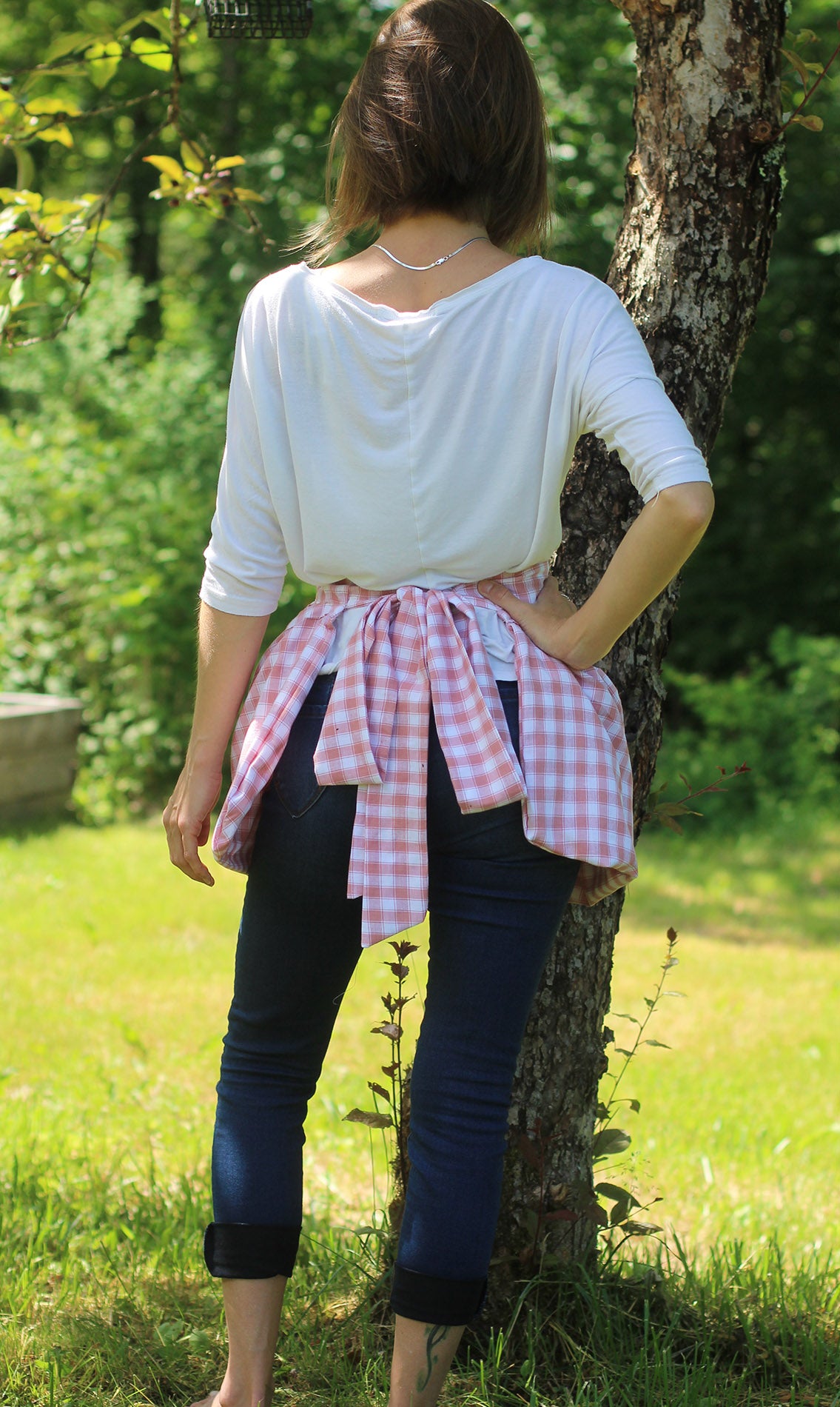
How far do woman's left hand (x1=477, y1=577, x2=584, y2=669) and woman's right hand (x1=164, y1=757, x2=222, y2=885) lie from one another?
0.41 meters

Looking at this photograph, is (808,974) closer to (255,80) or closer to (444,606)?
(444,606)

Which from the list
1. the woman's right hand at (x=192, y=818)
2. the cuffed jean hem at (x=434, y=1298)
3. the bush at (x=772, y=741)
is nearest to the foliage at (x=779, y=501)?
the bush at (x=772, y=741)

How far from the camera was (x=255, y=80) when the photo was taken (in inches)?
415

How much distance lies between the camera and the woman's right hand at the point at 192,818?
1.62 metres

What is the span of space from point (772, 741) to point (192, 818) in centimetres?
690

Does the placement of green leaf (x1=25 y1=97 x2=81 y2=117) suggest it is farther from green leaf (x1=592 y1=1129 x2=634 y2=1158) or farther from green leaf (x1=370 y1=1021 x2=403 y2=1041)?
green leaf (x1=592 y1=1129 x2=634 y2=1158)

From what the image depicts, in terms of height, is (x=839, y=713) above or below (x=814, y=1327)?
below

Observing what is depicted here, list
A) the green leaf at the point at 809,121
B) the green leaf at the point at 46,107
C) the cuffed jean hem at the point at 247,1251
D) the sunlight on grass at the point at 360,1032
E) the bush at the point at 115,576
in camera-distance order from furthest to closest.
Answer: the bush at the point at 115,576 → the sunlight on grass at the point at 360,1032 → the green leaf at the point at 46,107 → the green leaf at the point at 809,121 → the cuffed jean hem at the point at 247,1251

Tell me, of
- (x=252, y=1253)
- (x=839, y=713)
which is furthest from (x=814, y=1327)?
(x=839, y=713)

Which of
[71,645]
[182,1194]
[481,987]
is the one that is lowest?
[71,645]

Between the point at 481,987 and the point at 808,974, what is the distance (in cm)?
365

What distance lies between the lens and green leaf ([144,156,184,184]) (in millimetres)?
2393

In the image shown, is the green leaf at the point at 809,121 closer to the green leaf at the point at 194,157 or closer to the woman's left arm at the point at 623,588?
the woman's left arm at the point at 623,588

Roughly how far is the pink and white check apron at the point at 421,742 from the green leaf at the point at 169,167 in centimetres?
124
